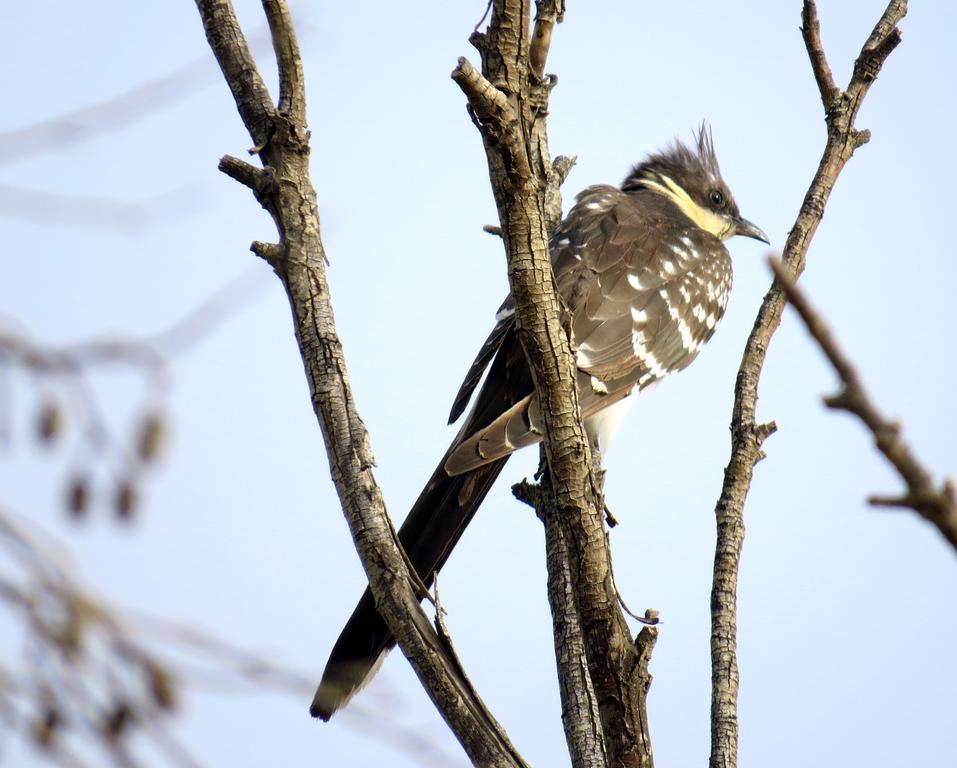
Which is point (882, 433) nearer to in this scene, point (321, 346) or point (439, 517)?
point (321, 346)

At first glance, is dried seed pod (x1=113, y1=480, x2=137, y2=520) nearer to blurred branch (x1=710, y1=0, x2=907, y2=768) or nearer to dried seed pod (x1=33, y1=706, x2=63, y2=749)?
dried seed pod (x1=33, y1=706, x2=63, y2=749)

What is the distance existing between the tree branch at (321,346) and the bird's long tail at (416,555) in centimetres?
51

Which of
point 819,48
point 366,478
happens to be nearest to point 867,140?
point 819,48

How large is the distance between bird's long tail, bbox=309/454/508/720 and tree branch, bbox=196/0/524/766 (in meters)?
0.51

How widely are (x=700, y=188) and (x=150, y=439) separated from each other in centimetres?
565

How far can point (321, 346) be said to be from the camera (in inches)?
114

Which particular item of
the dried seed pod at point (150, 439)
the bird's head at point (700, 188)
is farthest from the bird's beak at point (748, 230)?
the dried seed pod at point (150, 439)

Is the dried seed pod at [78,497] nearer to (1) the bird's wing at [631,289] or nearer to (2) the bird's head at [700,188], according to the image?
(1) the bird's wing at [631,289]

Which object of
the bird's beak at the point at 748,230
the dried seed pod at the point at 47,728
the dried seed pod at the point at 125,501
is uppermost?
the bird's beak at the point at 748,230

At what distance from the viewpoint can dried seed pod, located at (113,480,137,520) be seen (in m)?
1.49

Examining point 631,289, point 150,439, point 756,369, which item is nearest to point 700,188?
point 631,289

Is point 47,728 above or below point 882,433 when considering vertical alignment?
below

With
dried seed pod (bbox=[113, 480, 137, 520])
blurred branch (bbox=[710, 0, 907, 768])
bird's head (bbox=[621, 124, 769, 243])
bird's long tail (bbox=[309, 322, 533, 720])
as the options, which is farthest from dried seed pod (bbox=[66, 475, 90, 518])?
bird's head (bbox=[621, 124, 769, 243])

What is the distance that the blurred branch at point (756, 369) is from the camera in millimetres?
3236
